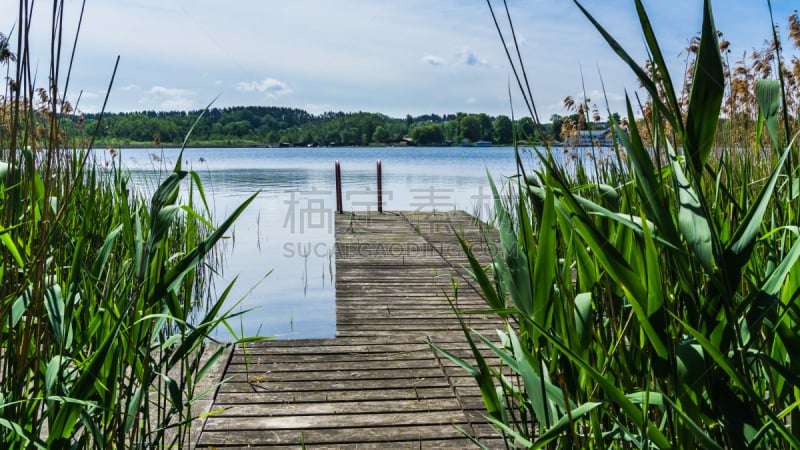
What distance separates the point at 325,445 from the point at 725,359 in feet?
5.25

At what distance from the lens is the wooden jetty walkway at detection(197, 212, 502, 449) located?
2299mm

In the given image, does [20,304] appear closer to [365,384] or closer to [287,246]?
[365,384]

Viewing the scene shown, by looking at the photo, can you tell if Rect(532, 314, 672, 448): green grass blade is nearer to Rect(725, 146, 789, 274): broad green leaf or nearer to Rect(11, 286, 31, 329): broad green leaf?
Rect(725, 146, 789, 274): broad green leaf

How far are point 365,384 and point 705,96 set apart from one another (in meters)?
2.21

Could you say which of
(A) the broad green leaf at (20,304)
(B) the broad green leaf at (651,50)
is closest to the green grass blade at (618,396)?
(B) the broad green leaf at (651,50)

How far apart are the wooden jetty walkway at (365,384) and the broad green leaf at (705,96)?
84 centimetres

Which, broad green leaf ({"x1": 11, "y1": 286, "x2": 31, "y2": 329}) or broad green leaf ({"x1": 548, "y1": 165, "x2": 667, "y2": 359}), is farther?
broad green leaf ({"x1": 11, "y1": 286, "x2": 31, "y2": 329})

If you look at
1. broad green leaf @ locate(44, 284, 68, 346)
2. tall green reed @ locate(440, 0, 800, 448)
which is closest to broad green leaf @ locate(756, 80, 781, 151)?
tall green reed @ locate(440, 0, 800, 448)

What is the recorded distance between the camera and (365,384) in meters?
2.81

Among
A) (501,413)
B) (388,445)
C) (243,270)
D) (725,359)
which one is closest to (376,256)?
(243,270)

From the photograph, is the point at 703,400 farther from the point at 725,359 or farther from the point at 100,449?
the point at 100,449

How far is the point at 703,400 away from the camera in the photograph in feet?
3.45

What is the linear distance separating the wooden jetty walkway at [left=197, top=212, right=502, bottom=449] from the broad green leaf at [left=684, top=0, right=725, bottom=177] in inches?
33.1

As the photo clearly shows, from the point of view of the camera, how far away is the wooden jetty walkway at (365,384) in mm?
2299
